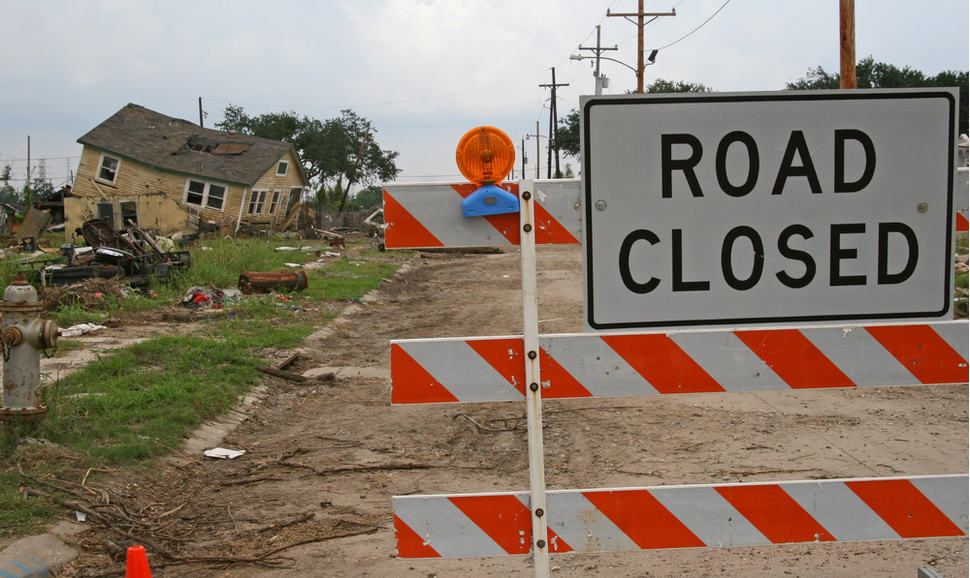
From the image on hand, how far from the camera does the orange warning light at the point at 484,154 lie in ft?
7.85

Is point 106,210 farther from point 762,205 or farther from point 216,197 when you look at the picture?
point 762,205

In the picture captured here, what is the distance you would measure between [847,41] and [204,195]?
3022cm

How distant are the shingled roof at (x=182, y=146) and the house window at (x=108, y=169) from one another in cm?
51

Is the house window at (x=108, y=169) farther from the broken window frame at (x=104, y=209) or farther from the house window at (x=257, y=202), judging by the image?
the house window at (x=257, y=202)

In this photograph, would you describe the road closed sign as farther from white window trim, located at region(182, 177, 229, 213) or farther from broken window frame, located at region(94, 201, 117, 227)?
broken window frame, located at region(94, 201, 117, 227)

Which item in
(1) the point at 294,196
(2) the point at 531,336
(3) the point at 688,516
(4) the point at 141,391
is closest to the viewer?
(2) the point at 531,336

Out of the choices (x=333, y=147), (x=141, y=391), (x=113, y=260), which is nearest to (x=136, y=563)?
(x=141, y=391)

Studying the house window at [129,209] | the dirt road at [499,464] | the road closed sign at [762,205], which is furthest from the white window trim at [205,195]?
the road closed sign at [762,205]

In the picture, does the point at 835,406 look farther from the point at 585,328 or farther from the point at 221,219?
the point at 221,219

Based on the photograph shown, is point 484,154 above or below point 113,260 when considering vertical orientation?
above

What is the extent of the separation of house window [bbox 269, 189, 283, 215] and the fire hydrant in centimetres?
3428

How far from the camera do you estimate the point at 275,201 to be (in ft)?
127

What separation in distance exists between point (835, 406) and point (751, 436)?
50.8 inches

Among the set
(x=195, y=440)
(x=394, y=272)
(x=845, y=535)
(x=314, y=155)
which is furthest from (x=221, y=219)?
(x=845, y=535)
